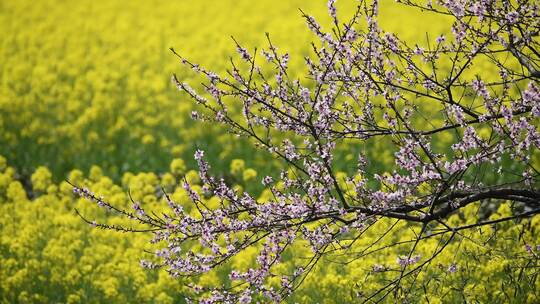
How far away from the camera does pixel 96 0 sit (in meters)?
22.5

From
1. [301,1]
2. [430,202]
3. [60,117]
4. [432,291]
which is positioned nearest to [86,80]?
[60,117]

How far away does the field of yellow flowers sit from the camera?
6.53m

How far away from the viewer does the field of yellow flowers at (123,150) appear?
6.53m

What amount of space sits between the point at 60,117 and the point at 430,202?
969cm

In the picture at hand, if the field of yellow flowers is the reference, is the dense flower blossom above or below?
below

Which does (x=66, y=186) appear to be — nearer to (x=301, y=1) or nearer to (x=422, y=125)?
(x=422, y=125)

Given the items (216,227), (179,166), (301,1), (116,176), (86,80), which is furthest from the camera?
(301,1)

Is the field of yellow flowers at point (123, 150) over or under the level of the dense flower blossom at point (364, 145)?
over

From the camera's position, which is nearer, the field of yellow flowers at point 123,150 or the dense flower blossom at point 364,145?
the dense flower blossom at point 364,145

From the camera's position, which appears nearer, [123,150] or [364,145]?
[364,145]

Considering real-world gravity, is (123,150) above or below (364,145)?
above

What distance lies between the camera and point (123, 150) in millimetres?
12055

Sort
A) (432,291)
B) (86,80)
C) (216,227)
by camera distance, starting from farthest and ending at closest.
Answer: (86,80)
(432,291)
(216,227)

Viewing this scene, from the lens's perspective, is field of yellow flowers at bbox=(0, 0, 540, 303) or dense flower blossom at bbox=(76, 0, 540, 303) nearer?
dense flower blossom at bbox=(76, 0, 540, 303)
